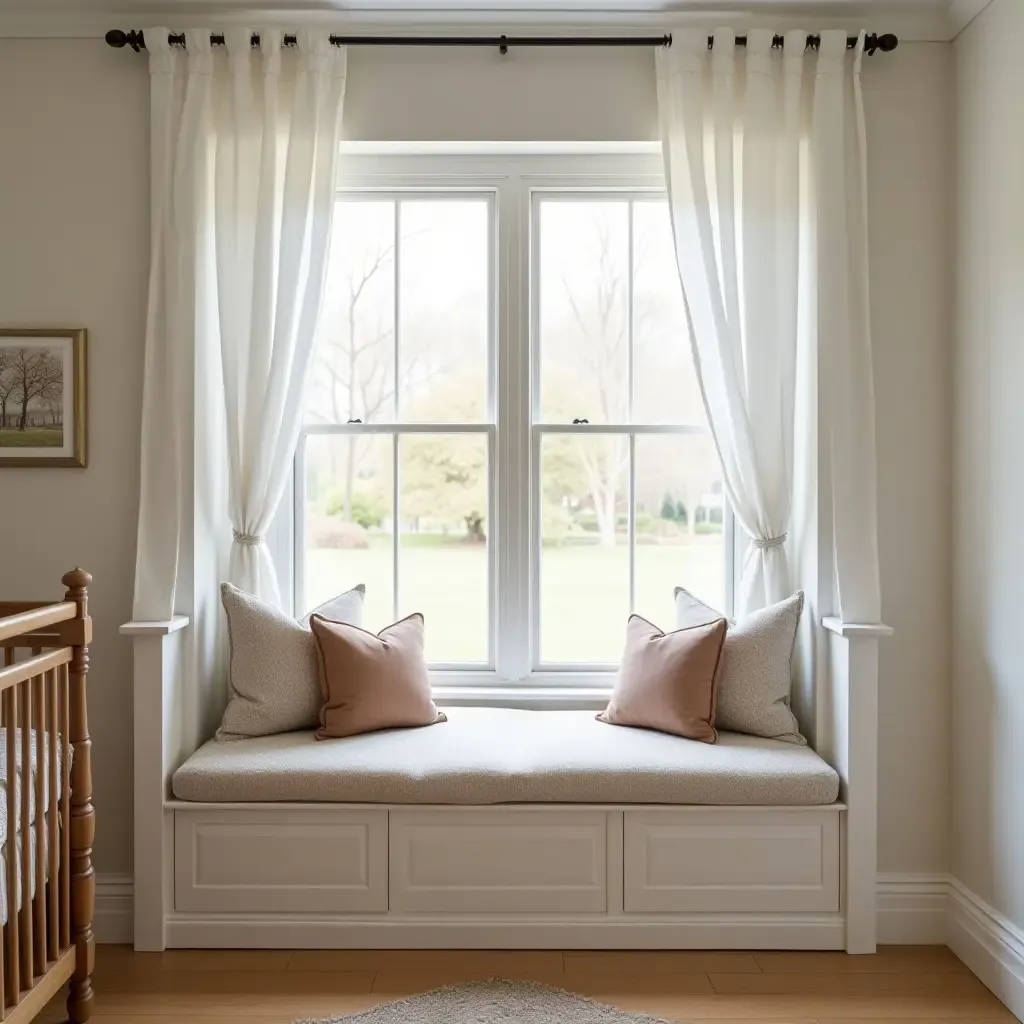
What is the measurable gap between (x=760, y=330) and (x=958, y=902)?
180 cm

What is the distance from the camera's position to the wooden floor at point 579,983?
7.87 ft

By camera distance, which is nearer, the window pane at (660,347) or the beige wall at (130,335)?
the beige wall at (130,335)

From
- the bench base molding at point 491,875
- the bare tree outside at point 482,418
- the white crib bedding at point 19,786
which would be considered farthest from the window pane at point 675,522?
the white crib bedding at point 19,786

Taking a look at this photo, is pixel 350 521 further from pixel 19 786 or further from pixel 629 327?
pixel 19 786

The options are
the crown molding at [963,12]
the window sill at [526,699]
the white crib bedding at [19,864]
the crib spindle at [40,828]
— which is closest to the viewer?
the white crib bedding at [19,864]

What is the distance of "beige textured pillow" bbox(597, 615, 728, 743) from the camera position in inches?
112

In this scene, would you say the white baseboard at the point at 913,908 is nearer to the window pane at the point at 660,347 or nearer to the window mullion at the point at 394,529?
the window pane at the point at 660,347

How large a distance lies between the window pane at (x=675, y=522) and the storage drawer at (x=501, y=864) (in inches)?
35.8

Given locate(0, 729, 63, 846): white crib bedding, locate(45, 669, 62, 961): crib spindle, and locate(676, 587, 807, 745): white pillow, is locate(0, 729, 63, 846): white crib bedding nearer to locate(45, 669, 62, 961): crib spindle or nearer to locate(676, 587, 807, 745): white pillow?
locate(45, 669, 62, 961): crib spindle

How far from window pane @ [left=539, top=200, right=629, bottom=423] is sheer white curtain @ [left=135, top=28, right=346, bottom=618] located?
79 cm

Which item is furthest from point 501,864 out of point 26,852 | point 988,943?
point 988,943

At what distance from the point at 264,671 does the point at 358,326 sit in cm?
122

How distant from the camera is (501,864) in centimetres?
268

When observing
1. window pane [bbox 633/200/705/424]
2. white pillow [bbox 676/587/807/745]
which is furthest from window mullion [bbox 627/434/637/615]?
white pillow [bbox 676/587/807/745]
